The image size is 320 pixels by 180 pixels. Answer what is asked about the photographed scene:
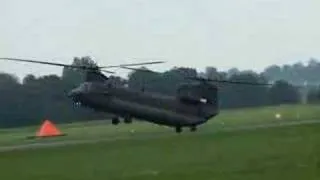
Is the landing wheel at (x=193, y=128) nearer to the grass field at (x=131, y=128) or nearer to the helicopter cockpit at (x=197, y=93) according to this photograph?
the grass field at (x=131, y=128)

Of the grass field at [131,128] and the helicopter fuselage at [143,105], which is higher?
the helicopter fuselage at [143,105]

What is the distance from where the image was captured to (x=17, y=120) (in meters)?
107

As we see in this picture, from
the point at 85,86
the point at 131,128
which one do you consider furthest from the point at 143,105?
the point at 131,128

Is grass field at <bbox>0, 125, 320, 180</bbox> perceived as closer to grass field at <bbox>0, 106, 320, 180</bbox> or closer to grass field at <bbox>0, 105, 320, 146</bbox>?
grass field at <bbox>0, 106, 320, 180</bbox>

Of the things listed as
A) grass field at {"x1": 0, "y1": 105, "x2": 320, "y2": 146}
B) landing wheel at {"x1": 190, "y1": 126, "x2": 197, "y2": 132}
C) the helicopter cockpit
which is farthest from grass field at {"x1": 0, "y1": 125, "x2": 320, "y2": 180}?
the helicopter cockpit

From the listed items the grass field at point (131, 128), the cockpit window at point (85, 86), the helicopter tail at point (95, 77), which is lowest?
the grass field at point (131, 128)

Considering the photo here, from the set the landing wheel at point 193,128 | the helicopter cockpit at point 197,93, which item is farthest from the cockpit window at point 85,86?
the landing wheel at point 193,128

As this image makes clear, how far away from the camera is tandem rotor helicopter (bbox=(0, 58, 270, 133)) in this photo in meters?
53.4

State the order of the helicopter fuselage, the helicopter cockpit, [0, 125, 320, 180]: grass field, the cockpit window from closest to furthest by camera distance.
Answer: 1. [0, 125, 320, 180]: grass field
2. the cockpit window
3. the helicopter fuselage
4. the helicopter cockpit

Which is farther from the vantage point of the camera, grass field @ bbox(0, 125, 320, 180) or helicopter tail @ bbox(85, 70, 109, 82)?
helicopter tail @ bbox(85, 70, 109, 82)

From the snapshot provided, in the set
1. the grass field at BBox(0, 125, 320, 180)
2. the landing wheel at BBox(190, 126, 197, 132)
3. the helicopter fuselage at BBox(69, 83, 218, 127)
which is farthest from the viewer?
the landing wheel at BBox(190, 126, 197, 132)

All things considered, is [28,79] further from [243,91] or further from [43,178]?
[43,178]

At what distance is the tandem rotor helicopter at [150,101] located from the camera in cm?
5338

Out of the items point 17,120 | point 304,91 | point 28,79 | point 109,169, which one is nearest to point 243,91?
point 304,91
